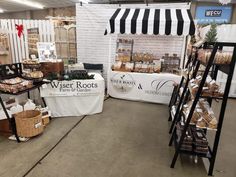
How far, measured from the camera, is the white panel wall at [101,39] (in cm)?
529

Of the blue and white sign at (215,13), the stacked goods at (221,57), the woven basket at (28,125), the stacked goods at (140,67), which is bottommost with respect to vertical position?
the woven basket at (28,125)

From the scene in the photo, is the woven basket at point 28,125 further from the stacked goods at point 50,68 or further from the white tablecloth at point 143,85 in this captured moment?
the white tablecloth at point 143,85

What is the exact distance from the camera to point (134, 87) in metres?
4.89

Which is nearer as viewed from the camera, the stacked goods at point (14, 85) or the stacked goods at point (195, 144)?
the stacked goods at point (195, 144)

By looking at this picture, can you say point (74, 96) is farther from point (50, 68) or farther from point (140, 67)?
point (140, 67)

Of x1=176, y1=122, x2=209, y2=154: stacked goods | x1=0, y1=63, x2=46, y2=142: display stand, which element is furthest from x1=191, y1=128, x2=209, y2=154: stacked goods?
x1=0, y1=63, x2=46, y2=142: display stand

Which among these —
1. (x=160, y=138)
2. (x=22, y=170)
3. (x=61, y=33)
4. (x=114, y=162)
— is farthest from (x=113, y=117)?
(x=61, y=33)

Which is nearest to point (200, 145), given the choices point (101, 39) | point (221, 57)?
point (221, 57)

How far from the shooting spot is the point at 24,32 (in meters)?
5.64

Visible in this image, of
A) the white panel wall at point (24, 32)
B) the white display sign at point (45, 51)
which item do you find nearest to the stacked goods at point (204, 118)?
the white display sign at point (45, 51)

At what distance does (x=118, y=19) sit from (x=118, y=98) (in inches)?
80.7

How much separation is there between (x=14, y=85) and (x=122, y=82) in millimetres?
2727

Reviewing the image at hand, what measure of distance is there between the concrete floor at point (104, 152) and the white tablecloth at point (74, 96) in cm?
18

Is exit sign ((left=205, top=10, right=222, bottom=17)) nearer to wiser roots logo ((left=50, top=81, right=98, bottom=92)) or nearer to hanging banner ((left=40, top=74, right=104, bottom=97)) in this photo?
hanging banner ((left=40, top=74, right=104, bottom=97))
